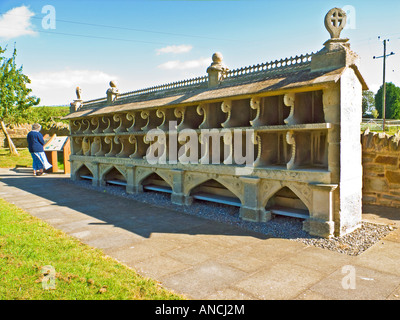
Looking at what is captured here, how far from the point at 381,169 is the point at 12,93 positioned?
2910cm

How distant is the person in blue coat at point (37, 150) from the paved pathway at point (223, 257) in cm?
1078

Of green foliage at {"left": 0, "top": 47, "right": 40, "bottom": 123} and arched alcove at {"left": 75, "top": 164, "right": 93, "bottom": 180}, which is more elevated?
green foliage at {"left": 0, "top": 47, "right": 40, "bottom": 123}

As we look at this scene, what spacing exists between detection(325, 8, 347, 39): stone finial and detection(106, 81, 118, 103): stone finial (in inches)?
412

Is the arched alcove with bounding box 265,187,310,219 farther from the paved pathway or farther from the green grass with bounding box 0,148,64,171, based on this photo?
the green grass with bounding box 0,148,64,171

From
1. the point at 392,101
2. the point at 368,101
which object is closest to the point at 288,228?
the point at 392,101

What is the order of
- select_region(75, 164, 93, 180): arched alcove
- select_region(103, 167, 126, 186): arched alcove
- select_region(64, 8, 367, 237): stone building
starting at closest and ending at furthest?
1. select_region(64, 8, 367, 237): stone building
2. select_region(103, 167, 126, 186): arched alcove
3. select_region(75, 164, 93, 180): arched alcove

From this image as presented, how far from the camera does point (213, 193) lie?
11344mm

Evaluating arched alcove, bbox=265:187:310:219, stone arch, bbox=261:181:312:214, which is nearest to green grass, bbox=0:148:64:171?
arched alcove, bbox=265:187:310:219

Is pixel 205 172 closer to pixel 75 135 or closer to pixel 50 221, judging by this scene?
pixel 50 221

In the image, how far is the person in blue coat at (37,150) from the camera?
64.8ft

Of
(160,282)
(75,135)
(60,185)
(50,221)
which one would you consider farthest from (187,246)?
(75,135)

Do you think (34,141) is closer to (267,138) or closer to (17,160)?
(17,160)

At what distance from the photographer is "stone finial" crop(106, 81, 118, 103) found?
1520cm
